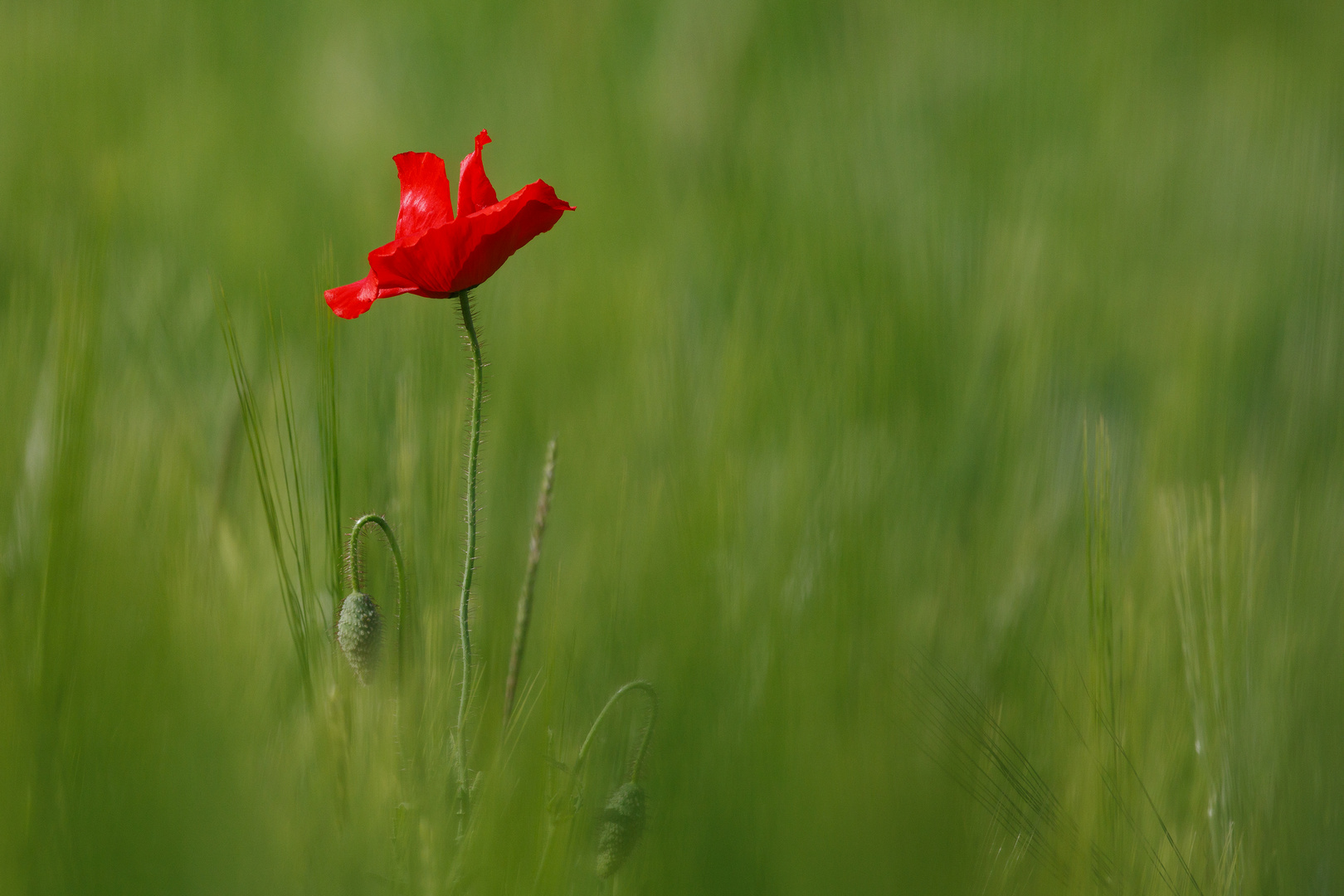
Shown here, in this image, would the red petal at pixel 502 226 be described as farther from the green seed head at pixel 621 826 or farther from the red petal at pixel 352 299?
the green seed head at pixel 621 826

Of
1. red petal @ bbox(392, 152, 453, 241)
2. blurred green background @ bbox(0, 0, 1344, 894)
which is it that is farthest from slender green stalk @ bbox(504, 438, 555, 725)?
red petal @ bbox(392, 152, 453, 241)

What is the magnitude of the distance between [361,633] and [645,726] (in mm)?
144

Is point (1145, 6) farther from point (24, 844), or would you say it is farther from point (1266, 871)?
point (24, 844)

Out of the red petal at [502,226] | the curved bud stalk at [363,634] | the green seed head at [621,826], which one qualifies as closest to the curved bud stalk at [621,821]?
the green seed head at [621,826]

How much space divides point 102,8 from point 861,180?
128 centimetres

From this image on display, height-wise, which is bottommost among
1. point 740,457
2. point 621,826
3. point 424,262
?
point 621,826

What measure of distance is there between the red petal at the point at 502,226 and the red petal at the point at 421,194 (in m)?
0.03

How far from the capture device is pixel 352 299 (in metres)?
0.56

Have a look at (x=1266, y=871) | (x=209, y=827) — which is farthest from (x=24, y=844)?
(x=1266, y=871)

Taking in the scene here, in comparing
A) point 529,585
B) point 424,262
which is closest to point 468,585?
point 529,585

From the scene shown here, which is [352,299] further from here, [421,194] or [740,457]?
[740,457]

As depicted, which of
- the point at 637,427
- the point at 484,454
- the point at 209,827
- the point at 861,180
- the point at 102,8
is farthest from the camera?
the point at 102,8

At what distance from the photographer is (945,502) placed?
2.69ft

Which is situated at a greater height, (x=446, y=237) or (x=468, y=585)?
(x=446, y=237)
